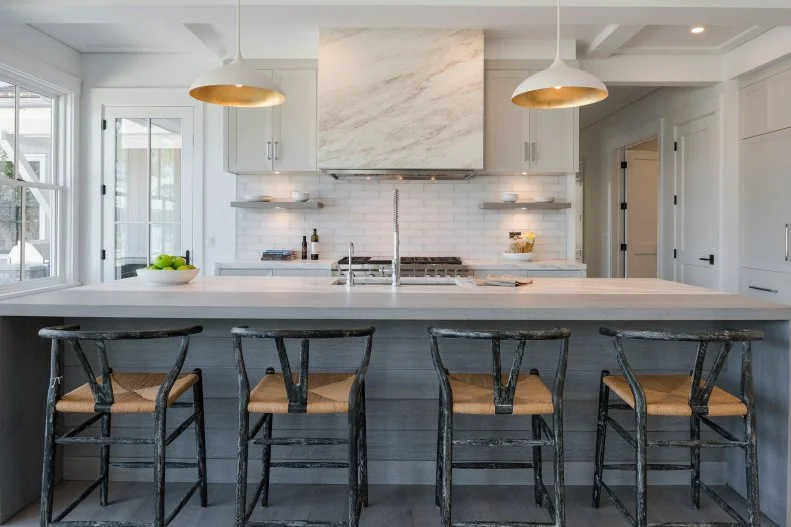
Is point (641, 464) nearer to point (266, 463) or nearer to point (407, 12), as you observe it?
point (266, 463)

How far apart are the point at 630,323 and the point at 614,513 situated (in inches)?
32.3

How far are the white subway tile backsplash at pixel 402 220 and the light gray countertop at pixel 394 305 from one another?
2.55m

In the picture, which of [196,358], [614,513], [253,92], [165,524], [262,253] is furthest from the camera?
[262,253]

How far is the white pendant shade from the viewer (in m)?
2.59

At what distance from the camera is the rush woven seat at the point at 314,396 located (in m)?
1.99

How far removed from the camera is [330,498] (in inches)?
99.9

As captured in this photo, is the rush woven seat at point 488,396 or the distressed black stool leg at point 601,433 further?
the distressed black stool leg at point 601,433

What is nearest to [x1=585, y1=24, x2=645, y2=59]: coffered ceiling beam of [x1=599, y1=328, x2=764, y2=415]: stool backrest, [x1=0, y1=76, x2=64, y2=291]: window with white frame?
[x1=599, y1=328, x2=764, y2=415]: stool backrest

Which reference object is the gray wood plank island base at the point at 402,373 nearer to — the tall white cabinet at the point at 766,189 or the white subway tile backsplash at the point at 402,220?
the tall white cabinet at the point at 766,189

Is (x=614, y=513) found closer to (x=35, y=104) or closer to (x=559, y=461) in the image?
(x=559, y=461)

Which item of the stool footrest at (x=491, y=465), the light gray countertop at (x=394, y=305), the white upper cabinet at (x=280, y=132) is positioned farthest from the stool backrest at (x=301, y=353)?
the white upper cabinet at (x=280, y=132)

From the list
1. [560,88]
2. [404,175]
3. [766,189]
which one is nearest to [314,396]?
[560,88]

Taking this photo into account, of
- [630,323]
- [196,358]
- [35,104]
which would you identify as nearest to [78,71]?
[35,104]

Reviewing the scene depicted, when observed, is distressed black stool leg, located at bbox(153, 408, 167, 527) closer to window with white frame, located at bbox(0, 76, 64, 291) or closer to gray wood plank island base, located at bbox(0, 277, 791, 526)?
gray wood plank island base, located at bbox(0, 277, 791, 526)
